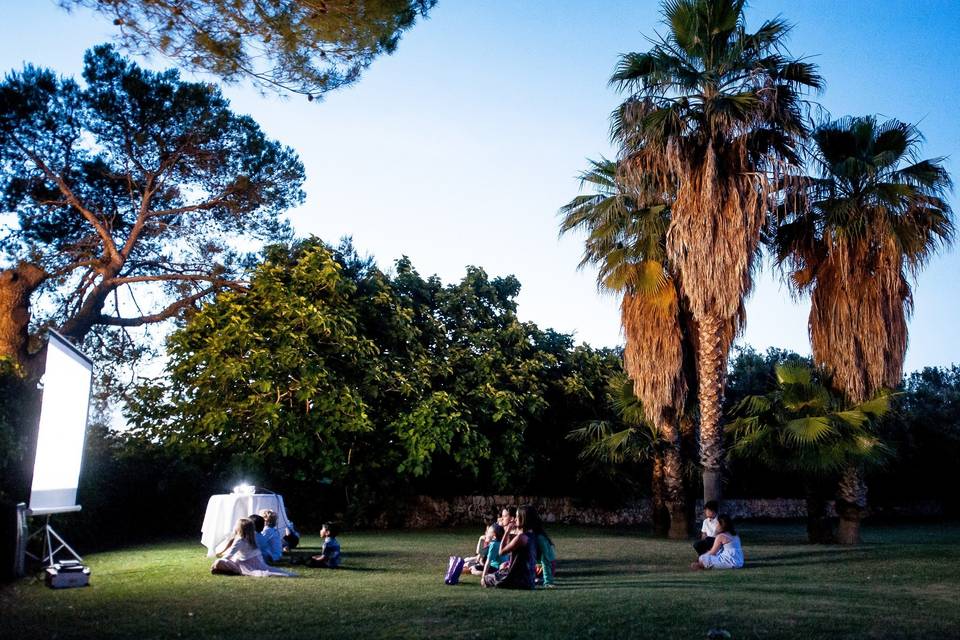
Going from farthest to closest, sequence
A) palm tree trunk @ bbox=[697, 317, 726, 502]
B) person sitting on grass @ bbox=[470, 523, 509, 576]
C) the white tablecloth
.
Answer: palm tree trunk @ bbox=[697, 317, 726, 502] → the white tablecloth → person sitting on grass @ bbox=[470, 523, 509, 576]

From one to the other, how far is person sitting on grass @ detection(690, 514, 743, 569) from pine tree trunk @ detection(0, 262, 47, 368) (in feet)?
47.6

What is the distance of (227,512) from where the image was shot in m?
14.7

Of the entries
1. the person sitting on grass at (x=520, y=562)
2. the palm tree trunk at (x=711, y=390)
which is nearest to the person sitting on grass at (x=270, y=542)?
the person sitting on grass at (x=520, y=562)

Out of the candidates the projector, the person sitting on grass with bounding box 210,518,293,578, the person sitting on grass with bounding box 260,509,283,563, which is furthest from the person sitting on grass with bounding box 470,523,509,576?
the projector

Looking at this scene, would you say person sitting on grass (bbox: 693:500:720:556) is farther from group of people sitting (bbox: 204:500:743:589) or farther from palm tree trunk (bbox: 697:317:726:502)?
palm tree trunk (bbox: 697:317:726:502)

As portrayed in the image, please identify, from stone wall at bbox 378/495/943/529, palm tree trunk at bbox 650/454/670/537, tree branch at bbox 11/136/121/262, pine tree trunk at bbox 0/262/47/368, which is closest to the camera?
pine tree trunk at bbox 0/262/47/368

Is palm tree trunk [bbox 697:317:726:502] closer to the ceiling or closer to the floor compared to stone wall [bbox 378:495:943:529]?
closer to the ceiling

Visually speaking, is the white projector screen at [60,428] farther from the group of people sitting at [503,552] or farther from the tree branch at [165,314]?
the tree branch at [165,314]

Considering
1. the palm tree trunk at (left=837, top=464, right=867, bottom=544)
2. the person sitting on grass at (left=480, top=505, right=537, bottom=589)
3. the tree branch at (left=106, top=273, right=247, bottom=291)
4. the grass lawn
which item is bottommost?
the grass lawn

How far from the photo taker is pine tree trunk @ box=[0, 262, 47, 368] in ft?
61.4

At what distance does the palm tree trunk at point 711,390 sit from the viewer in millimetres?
18484

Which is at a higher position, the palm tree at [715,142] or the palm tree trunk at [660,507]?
the palm tree at [715,142]

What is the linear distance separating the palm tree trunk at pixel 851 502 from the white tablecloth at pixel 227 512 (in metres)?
11.5

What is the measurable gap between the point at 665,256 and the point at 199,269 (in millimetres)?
12320
